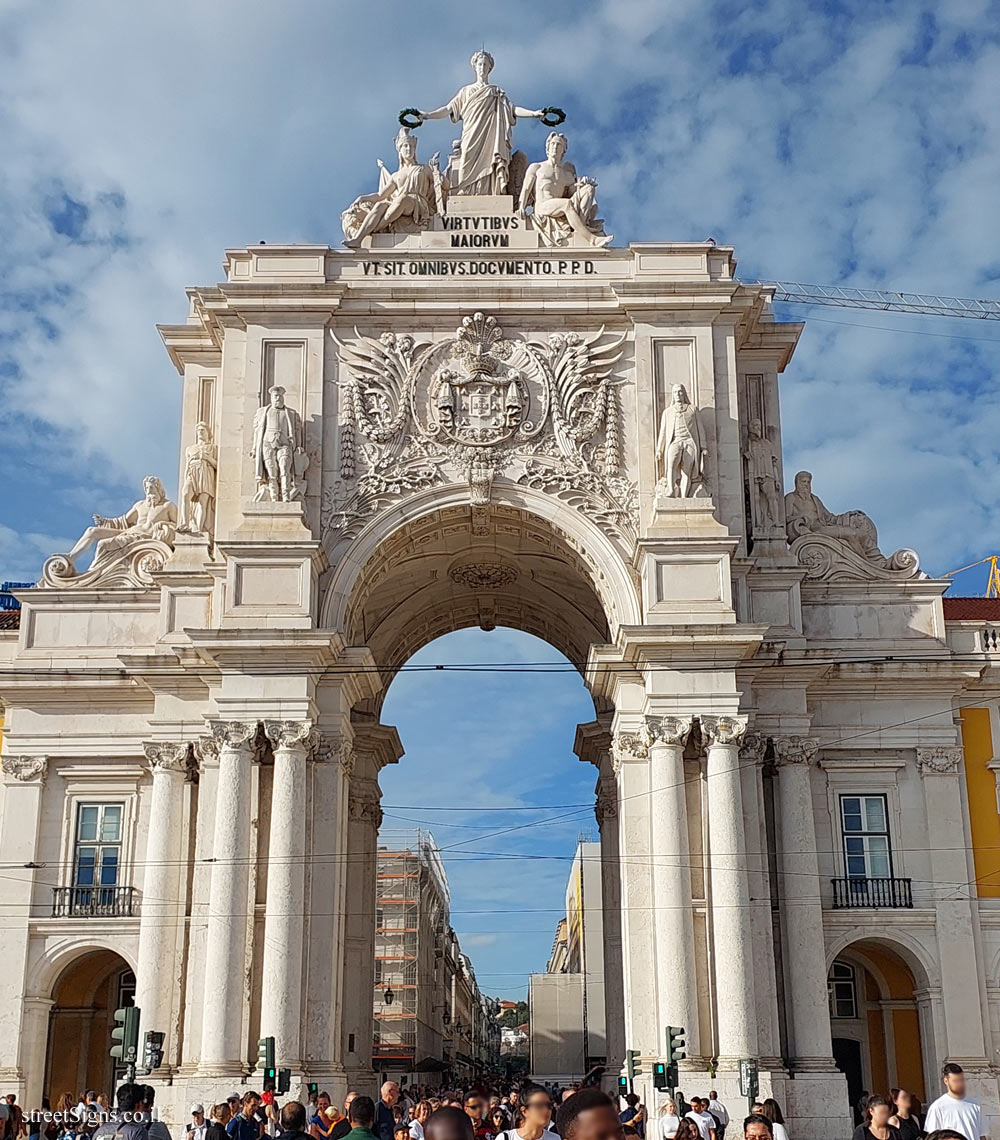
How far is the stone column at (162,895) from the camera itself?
Answer: 33.0 meters

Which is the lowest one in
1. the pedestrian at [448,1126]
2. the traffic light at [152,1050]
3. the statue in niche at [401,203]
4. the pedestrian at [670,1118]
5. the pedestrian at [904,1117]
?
the pedestrian at [670,1118]

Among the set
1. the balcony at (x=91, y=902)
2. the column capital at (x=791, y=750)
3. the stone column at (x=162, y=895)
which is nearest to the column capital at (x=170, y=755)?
the stone column at (x=162, y=895)

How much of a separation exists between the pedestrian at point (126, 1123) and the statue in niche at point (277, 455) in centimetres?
2180

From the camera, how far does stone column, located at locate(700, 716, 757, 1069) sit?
31.2 m

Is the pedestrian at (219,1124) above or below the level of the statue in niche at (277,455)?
below

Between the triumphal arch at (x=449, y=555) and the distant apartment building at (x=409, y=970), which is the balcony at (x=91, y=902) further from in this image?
the distant apartment building at (x=409, y=970)

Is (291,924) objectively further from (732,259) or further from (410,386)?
(732,259)

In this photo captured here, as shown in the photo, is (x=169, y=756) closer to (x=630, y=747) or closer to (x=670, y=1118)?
(x=630, y=747)

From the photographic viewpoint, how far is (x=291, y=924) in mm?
31797

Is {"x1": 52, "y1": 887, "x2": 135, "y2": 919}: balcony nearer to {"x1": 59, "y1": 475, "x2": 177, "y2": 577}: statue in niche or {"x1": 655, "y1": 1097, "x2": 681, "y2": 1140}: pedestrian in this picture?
{"x1": 59, "y1": 475, "x2": 177, "y2": 577}: statue in niche

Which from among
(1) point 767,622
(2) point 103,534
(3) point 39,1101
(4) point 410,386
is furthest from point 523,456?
(3) point 39,1101

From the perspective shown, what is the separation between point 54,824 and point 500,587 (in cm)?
1416

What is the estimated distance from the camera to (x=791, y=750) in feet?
115

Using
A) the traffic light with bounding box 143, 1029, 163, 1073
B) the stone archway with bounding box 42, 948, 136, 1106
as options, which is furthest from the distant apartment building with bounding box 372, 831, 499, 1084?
the traffic light with bounding box 143, 1029, 163, 1073
